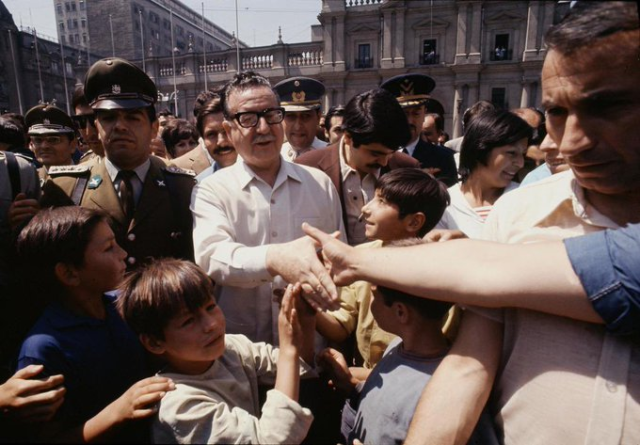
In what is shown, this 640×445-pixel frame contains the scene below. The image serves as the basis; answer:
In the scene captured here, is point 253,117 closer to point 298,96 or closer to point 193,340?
point 193,340

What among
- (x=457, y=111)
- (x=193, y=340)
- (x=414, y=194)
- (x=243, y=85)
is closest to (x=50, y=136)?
(x=243, y=85)

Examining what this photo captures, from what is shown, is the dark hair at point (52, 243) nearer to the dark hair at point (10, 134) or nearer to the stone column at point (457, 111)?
the dark hair at point (10, 134)

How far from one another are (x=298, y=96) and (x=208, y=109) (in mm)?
1134

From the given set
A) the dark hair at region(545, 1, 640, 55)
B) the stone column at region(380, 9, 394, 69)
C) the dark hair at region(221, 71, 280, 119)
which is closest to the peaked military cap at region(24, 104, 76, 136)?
the dark hair at region(221, 71, 280, 119)

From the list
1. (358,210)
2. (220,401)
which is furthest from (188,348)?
(358,210)

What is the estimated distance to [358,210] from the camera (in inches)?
120

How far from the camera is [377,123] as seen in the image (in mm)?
2840

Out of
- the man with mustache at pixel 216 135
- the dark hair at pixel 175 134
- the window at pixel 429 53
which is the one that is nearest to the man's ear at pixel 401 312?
the man with mustache at pixel 216 135

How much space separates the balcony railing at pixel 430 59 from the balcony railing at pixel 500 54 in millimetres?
3400

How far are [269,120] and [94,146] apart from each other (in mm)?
2267

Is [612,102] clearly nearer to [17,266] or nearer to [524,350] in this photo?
[524,350]

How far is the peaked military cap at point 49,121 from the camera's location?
14.0ft

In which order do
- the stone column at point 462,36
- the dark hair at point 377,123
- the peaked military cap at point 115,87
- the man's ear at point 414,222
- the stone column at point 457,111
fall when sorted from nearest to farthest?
the man's ear at point 414,222
the peaked military cap at point 115,87
the dark hair at point 377,123
the stone column at point 457,111
the stone column at point 462,36

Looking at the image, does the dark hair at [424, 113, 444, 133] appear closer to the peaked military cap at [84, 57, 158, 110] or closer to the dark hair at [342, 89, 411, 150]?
the dark hair at [342, 89, 411, 150]
